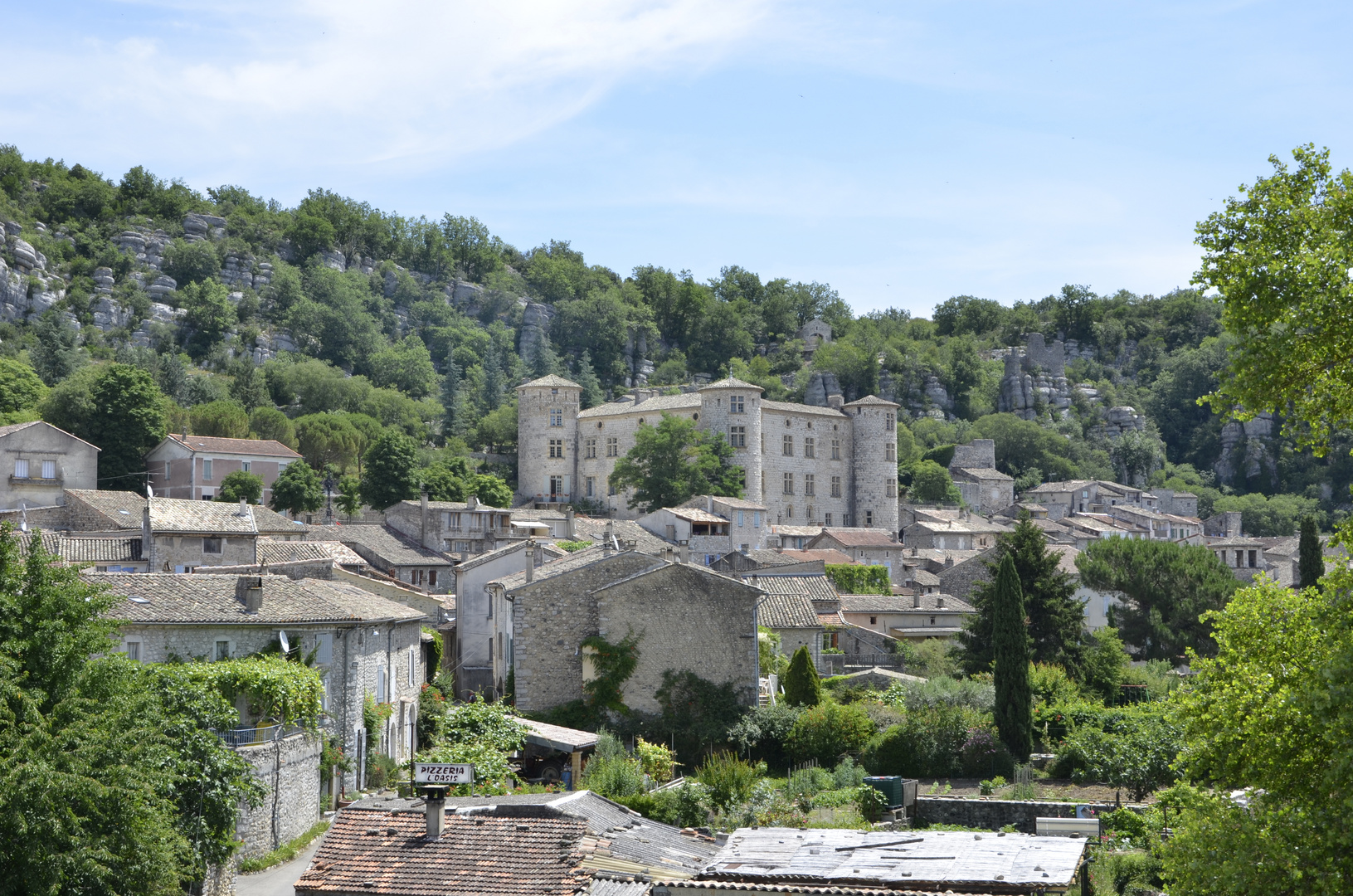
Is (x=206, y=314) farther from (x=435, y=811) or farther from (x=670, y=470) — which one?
(x=435, y=811)

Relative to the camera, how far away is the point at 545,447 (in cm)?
8531

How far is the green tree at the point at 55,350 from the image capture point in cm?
8712

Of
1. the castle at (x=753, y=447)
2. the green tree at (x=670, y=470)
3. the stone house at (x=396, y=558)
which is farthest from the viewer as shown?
the castle at (x=753, y=447)

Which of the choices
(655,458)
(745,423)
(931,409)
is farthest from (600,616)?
(931,409)

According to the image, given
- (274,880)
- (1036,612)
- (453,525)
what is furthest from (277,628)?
(453,525)

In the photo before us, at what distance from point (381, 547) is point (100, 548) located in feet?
51.7

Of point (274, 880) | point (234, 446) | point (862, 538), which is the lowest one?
point (274, 880)

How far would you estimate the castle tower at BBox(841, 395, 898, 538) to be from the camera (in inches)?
3489

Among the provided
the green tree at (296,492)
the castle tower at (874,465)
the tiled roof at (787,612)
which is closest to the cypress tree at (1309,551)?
the tiled roof at (787,612)

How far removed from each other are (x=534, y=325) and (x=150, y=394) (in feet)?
228

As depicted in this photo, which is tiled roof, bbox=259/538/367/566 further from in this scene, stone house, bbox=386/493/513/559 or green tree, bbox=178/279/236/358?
green tree, bbox=178/279/236/358

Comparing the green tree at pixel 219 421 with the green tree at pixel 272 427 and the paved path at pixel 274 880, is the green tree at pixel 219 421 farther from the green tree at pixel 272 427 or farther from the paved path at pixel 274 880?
the paved path at pixel 274 880

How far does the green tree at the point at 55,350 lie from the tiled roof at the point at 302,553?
45.5 metres

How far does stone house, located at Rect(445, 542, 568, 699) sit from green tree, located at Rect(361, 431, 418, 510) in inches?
1092
